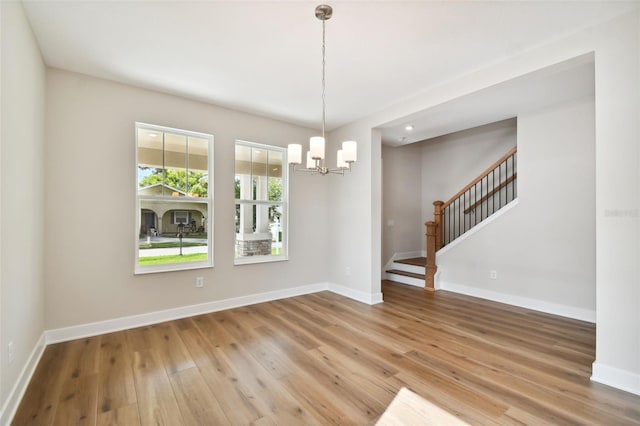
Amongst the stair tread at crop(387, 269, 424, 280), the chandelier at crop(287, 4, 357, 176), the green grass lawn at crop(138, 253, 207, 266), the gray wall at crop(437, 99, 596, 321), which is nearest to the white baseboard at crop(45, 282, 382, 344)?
the green grass lawn at crop(138, 253, 207, 266)

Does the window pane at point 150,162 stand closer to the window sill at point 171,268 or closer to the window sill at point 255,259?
the window sill at point 171,268

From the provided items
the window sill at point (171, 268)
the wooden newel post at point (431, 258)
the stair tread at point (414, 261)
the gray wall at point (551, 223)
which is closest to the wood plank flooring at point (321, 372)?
the gray wall at point (551, 223)

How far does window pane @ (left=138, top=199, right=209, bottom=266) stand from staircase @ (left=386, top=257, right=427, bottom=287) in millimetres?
3747

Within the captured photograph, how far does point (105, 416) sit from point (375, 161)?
4.10 m

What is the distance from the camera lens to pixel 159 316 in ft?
12.2

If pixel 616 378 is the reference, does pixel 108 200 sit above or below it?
above

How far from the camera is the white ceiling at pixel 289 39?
2.25m

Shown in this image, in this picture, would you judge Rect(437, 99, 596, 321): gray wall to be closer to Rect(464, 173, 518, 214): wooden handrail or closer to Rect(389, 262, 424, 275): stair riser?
Rect(464, 173, 518, 214): wooden handrail

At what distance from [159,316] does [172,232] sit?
1.07 metres

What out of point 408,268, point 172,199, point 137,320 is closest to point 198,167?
point 172,199

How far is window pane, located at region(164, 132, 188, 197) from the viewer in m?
3.90

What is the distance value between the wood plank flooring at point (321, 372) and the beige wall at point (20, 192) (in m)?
0.45

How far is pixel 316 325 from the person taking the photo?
364 cm

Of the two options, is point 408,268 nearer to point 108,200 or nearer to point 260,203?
point 260,203
